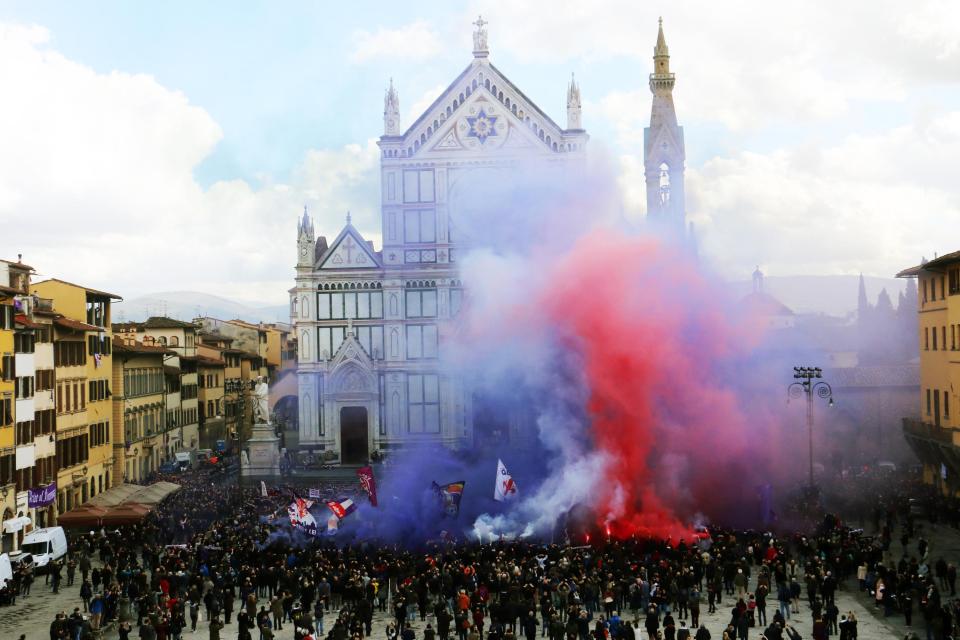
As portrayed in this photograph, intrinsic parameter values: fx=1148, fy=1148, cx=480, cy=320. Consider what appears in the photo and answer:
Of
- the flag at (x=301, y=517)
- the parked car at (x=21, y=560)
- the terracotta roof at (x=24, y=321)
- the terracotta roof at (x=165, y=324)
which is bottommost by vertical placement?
the parked car at (x=21, y=560)

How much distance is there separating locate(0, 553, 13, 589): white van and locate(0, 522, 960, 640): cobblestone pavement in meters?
0.79

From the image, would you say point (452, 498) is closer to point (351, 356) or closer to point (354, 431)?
point (351, 356)

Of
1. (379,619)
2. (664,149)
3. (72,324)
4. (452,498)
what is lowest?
(379,619)

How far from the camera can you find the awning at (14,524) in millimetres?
40719

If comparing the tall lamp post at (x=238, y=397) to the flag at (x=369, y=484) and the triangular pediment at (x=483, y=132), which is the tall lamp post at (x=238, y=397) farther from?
the flag at (x=369, y=484)

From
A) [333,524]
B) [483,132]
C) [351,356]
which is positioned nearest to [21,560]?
[333,524]

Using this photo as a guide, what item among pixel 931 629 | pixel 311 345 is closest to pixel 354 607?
pixel 931 629

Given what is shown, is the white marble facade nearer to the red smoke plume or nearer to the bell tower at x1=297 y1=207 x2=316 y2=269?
the bell tower at x1=297 y1=207 x2=316 y2=269

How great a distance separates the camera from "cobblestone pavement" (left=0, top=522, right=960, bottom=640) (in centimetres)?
2783

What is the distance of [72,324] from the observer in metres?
51.3

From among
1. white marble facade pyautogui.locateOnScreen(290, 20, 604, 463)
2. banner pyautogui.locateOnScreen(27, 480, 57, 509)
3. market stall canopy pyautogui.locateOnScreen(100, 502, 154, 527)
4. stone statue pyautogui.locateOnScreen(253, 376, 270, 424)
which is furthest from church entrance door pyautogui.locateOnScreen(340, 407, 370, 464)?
market stall canopy pyautogui.locateOnScreen(100, 502, 154, 527)

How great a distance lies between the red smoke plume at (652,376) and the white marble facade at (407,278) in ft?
105

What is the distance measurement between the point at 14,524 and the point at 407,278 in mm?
37138

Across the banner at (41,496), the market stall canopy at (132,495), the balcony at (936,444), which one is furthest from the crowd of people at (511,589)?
the balcony at (936,444)
